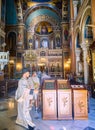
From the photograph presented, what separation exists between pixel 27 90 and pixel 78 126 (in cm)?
157

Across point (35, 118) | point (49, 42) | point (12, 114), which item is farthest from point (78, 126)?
point (49, 42)

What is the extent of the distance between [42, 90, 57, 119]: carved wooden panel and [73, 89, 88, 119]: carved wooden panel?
60 cm

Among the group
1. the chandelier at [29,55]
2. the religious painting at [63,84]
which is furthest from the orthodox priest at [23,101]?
the chandelier at [29,55]

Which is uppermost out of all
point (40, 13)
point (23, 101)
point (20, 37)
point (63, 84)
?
point (40, 13)

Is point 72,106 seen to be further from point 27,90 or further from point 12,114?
point 12,114

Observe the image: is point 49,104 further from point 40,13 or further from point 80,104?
point 40,13

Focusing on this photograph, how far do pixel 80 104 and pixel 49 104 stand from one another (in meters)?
0.91

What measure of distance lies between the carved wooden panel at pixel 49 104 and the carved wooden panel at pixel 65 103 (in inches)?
5.8

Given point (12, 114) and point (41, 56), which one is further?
point (41, 56)

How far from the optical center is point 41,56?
22359 mm

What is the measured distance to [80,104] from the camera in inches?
179

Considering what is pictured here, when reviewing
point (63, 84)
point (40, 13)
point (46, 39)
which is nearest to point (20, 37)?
point (40, 13)

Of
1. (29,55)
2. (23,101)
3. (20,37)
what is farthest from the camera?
(20,37)

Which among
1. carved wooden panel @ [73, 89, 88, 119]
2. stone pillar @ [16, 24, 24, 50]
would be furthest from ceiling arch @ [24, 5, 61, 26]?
carved wooden panel @ [73, 89, 88, 119]
